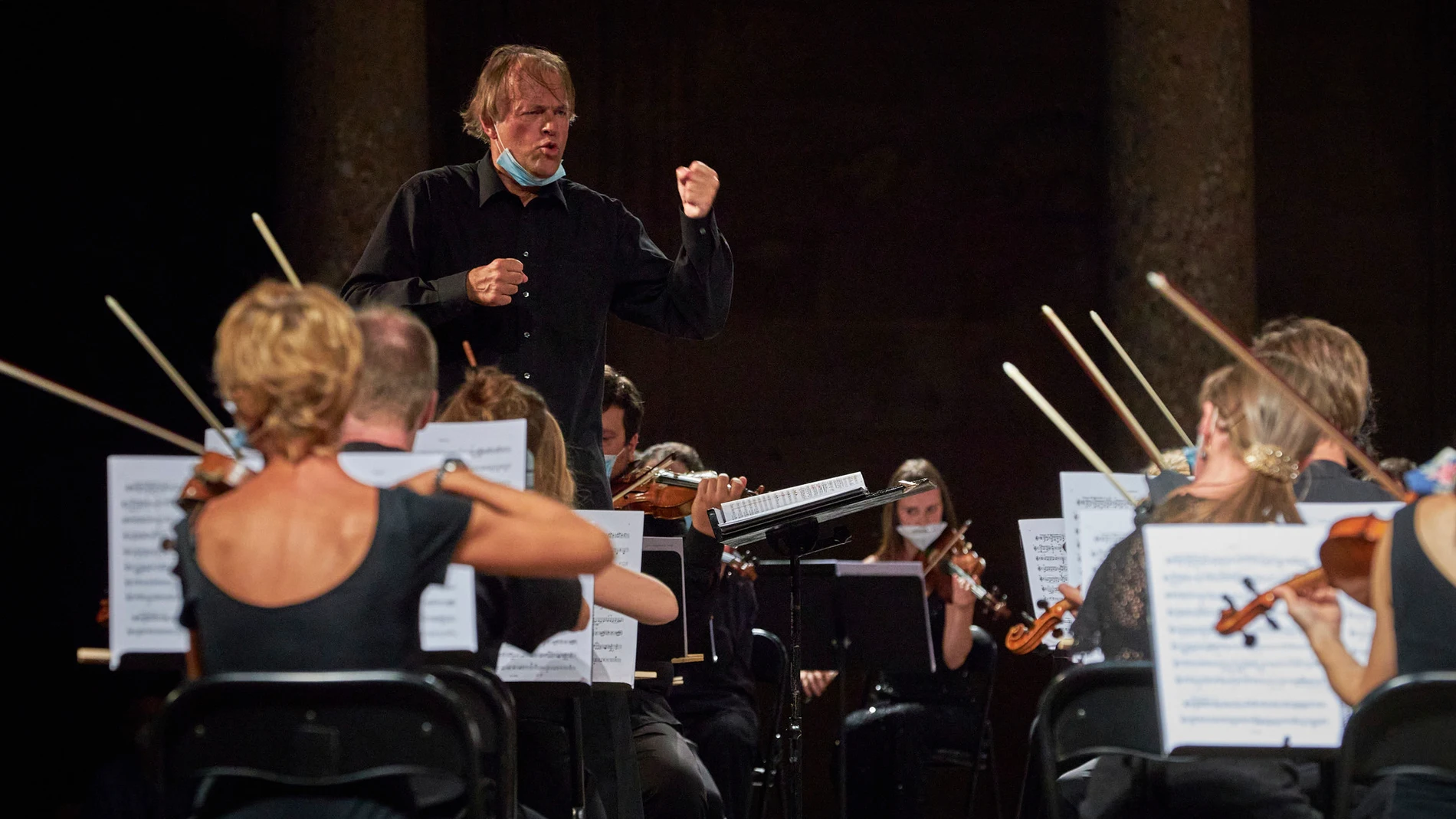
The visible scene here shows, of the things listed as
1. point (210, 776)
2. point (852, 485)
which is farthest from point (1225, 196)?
point (210, 776)

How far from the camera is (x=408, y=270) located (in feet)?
11.5

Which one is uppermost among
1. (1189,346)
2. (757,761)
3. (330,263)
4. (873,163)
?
(873,163)

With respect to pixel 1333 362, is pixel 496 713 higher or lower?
lower

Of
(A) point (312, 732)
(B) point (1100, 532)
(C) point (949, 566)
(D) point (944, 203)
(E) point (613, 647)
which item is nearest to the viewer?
(A) point (312, 732)

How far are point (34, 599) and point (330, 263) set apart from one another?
144 cm

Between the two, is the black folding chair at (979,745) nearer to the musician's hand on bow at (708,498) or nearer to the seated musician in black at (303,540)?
the musician's hand on bow at (708,498)

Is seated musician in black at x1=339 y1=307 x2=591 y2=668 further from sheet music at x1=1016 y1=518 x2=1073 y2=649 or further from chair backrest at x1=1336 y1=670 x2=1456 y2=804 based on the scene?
sheet music at x1=1016 y1=518 x2=1073 y2=649

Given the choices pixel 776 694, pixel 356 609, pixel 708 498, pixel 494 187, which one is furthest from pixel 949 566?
pixel 356 609

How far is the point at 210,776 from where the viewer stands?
6.20 feet

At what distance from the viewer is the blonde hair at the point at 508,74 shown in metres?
3.58

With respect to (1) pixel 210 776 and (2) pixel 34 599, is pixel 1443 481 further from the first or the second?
(2) pixel 34 599

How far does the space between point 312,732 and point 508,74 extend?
6.96 feet

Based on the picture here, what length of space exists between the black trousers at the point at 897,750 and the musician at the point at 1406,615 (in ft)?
10.1

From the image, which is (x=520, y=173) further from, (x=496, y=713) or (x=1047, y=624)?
(x=496, y=713)
